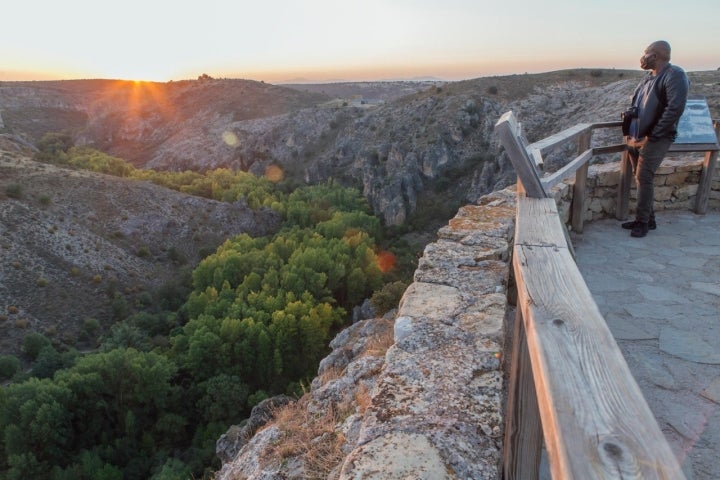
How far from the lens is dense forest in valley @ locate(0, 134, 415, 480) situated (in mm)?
16828

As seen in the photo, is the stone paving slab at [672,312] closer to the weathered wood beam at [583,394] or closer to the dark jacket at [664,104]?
the dark jacket at [664,104]

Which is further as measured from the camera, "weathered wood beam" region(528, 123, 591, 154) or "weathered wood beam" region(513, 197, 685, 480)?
"weathered wood beam" region(528, 123, 591, 154)

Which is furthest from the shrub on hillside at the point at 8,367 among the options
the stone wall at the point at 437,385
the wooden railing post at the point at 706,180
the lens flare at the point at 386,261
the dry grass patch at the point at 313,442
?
the wooden railing post at the point at 706,180

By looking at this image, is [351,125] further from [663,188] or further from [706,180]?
[706,180]

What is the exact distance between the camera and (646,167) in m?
5.13

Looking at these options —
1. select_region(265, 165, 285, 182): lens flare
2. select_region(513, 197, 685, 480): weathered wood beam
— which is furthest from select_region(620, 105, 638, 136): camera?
select_region(265, 165, 285, 182): lens flare

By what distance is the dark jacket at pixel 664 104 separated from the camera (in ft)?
15.0

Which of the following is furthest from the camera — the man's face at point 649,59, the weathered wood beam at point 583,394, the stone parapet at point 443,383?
the man's face at point 649,59

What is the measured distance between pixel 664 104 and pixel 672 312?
2.25m

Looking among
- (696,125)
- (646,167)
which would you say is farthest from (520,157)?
(696,125)

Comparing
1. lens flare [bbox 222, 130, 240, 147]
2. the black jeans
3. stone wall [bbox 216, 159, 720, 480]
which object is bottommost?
lens flare [bbox 222, 130, 240, 147]

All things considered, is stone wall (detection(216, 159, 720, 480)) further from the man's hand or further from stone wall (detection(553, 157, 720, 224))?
stone wall (detection(553, 157, 720, 224))

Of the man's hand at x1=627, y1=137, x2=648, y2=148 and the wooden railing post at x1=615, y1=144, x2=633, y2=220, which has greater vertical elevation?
the man's hand at x1=627, y1=137, x2=648, y2=148

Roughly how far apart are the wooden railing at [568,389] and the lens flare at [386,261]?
32.8 metres
